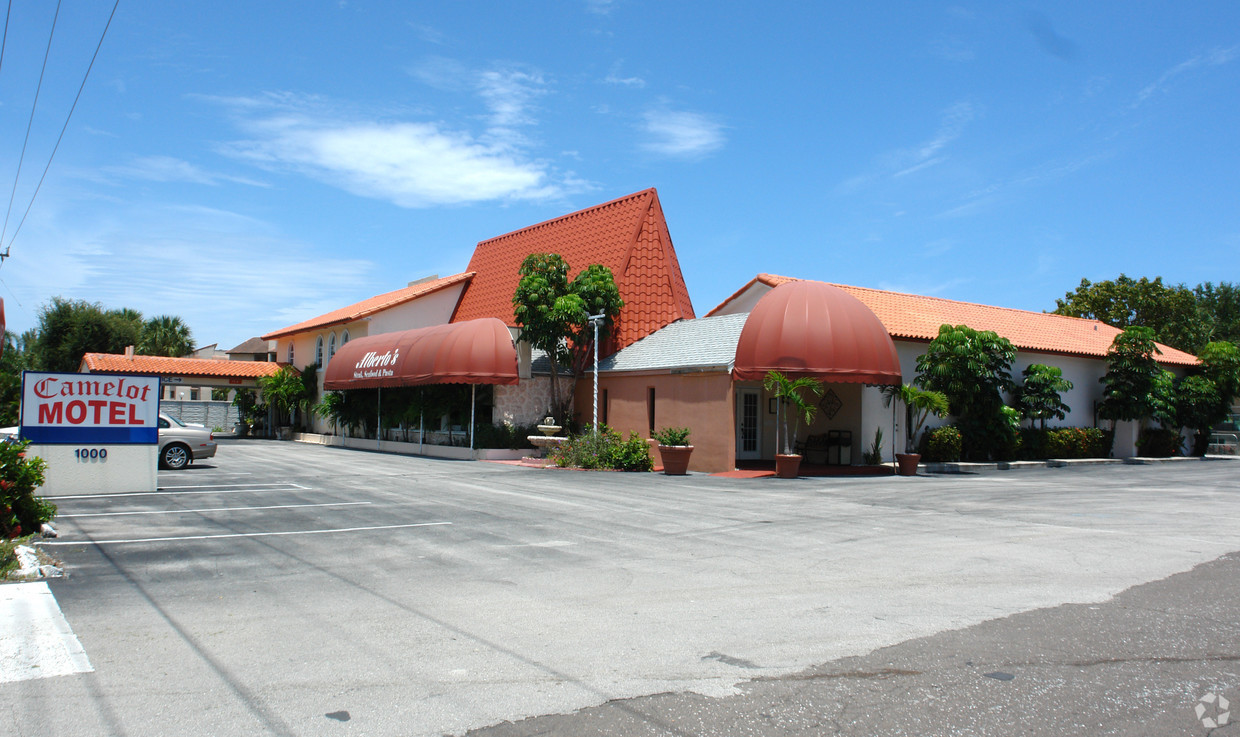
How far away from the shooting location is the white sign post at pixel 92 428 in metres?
14.5

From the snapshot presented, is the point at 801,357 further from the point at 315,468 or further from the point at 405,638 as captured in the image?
the point at 405,638

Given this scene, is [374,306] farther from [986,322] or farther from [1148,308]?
[1148,308]

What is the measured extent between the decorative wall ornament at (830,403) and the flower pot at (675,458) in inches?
223

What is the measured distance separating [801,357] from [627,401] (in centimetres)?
685

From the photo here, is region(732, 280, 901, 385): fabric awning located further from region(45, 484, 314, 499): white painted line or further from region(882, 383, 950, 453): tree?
region(45, 484, 314, 499): white painted line

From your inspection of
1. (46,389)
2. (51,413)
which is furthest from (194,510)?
(46,389)

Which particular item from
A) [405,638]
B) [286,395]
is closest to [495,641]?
[405,638]

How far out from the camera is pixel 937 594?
7836 millimetres

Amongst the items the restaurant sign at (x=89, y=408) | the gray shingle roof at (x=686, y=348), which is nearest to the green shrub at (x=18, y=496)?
the restaurant sign at (x=89, y=408)

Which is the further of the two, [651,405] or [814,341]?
[651,405]

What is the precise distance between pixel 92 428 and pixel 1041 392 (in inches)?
1080

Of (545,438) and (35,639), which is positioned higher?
(545,438)

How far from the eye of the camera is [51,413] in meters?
14.6

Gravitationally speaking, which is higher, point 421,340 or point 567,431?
point 421,340
